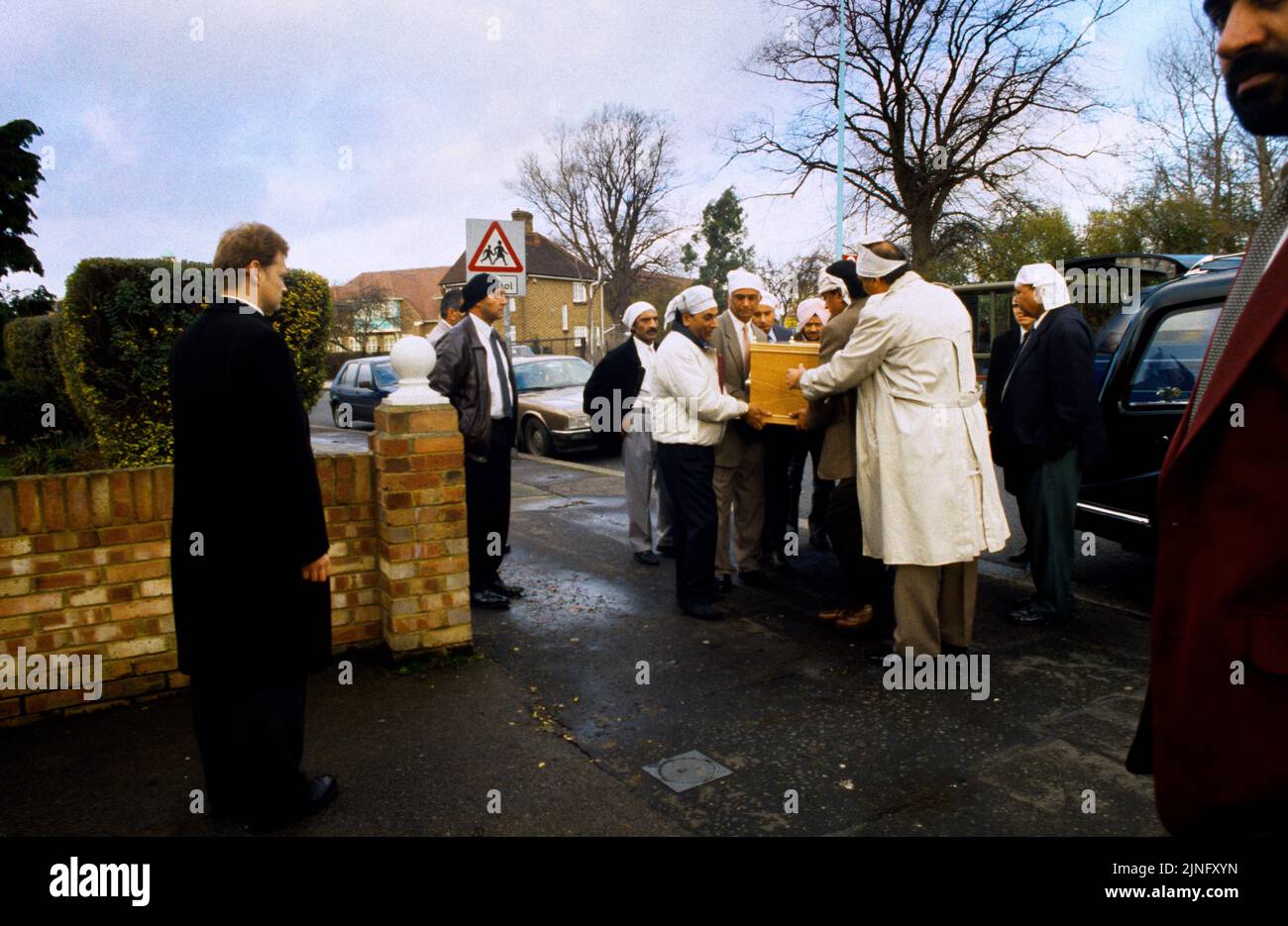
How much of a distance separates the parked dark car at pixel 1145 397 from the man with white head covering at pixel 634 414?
116 inches

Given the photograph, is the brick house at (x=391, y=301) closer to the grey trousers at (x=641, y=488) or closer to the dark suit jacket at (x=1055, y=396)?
the grey trousers at (x=641, y=488)

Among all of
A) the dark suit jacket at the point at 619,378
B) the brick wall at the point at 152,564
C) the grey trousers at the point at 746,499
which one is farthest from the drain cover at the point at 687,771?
the dark suit jacket at the point at 619,378

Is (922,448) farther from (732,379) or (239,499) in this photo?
(239,499)

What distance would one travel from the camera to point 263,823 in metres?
2.81

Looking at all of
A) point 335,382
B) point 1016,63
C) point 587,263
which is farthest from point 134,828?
point 587,263

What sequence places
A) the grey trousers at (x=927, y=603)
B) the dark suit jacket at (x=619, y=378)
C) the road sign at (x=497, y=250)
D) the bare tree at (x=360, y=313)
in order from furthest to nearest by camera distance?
the bare tree at (x=360, y=313) < the road sign at (x=497, y=250) < the dark suit jacket at (x=619, y=378) < the grey trousers at (x=927, y=603)

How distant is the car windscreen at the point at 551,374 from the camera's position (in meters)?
14.2

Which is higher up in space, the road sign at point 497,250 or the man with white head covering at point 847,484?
the road sign at point 497,250

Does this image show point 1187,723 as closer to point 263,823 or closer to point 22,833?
point 263,823

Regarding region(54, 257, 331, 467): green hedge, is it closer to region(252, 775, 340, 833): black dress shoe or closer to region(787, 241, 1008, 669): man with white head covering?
region(252, 775, 340, 833): black dress shoe

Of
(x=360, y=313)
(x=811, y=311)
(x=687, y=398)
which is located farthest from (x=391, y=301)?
(x=687, y=398)

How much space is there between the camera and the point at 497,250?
9.88 m

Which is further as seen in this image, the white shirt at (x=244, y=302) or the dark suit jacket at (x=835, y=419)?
the dark suit jacket at (x=835, y=419)

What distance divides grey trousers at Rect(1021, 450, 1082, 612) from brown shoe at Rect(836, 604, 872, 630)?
1015mm
